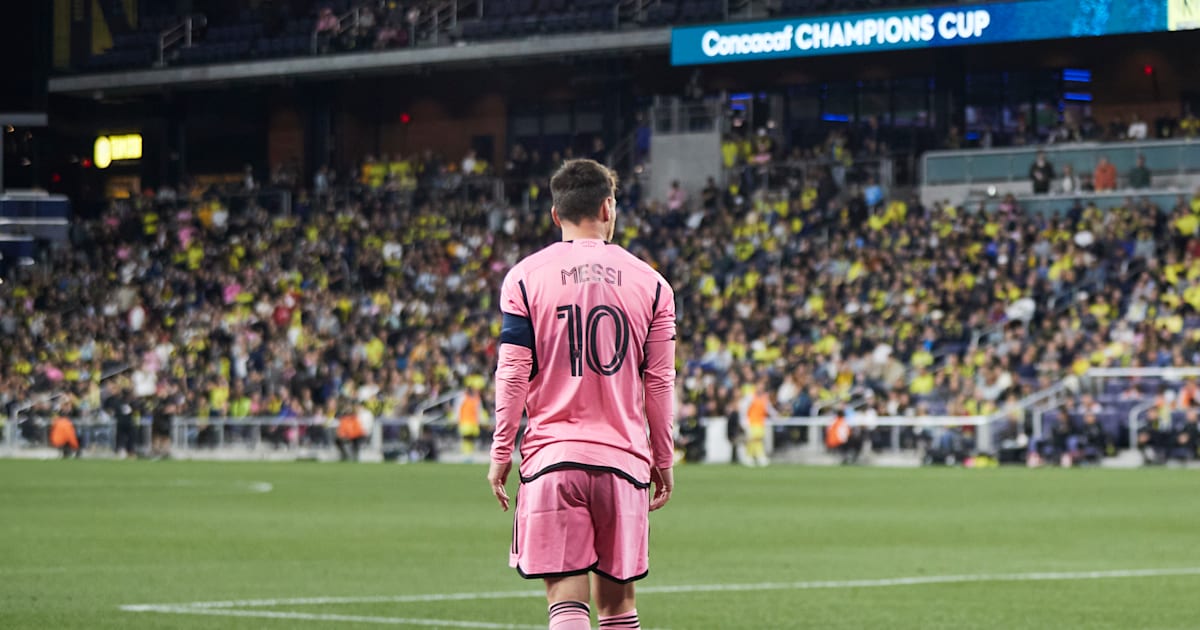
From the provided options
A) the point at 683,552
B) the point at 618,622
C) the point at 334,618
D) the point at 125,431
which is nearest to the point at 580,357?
the point at 618,622

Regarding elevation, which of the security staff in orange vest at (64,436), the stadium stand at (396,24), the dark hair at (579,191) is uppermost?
the stadium stand at (396,24)

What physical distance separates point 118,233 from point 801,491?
32363 millimetres

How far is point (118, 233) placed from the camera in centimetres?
5328

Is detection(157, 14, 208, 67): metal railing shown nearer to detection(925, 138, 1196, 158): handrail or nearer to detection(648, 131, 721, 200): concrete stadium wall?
detection(648, 131, 721, 200): concrete stadium wall

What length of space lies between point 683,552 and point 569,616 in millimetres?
10222

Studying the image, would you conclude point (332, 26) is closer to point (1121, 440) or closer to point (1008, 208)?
point (1008, 208)

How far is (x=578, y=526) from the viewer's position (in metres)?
6.31

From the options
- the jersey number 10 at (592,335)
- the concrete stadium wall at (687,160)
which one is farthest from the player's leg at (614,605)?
the concrete stadium wall at (687,160)

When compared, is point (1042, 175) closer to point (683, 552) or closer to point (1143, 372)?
point (1143, 372)

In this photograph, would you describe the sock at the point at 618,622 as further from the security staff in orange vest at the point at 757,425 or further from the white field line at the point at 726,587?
the security staff in orange vest at the point at 757,425

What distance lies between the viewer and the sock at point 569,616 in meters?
6.26

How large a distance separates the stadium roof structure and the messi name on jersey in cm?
4185

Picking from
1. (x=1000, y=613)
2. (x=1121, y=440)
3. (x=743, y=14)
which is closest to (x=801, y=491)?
(x=1121, y=440)

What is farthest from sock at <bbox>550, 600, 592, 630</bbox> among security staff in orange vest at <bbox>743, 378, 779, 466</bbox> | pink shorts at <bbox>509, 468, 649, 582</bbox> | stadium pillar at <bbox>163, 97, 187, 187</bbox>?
stadium pillar at <bbox>163, 97, 187, 187</bbox>
